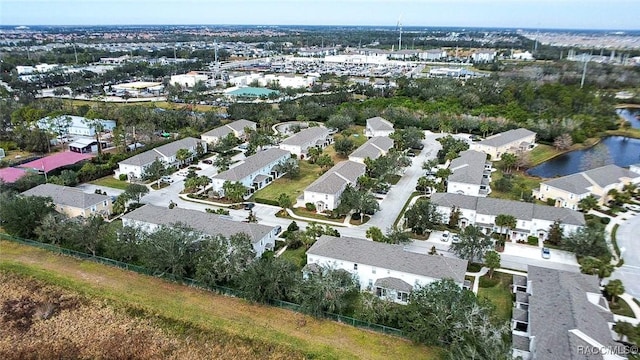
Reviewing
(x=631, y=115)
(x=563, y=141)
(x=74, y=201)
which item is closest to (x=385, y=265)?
(x=74, y=201)

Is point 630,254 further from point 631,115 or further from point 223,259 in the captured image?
point 631,115

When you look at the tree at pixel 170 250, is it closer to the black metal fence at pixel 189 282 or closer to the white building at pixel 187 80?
the black metal fence at pixel 189 282

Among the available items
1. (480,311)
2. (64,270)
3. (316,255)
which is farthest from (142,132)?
(480,311)

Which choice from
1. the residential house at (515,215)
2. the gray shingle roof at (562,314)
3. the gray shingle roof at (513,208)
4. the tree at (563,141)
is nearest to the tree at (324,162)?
the gray shingle roof at (513,208)

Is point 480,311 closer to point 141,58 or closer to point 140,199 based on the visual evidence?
point 140,199

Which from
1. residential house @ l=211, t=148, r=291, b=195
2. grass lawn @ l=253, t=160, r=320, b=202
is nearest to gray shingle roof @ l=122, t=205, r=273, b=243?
residential house @ l=211, t=148, r=291, b=195

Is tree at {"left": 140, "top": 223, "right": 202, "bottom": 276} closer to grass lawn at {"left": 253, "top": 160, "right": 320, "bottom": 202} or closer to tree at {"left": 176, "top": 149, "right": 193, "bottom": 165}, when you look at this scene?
grass lawn at {"left": 253, "top": 160, "right": 320, "bottom": 202}
